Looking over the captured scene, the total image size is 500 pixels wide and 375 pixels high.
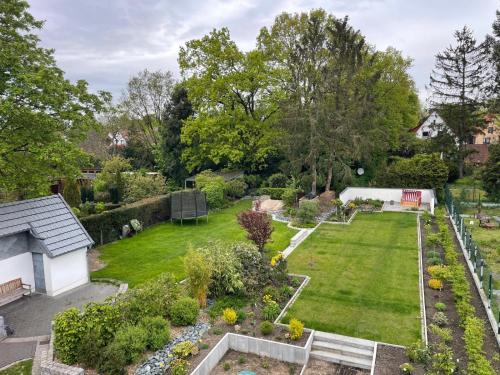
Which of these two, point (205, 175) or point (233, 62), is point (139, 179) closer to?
point (205, 175)

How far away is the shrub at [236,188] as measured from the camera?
3002 centimetres

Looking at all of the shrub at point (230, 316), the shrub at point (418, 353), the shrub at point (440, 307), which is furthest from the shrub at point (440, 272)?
the shrub at point (230, 316)

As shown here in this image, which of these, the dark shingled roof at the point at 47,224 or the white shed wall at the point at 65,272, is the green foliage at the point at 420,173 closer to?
the dark shingled roof at the point at 47,224

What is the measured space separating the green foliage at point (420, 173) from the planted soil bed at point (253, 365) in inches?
907

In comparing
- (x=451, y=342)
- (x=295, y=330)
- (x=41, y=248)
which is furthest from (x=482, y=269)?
(x=41, y=248)

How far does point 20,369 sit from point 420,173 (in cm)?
2750

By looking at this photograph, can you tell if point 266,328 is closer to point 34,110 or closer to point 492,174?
point 34,110

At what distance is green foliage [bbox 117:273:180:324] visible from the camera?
966cm

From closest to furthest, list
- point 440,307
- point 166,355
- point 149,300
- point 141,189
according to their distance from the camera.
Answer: point 166,355 < point 149,300 < point 440,307 < point 141,189

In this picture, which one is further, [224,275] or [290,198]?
[290,198]

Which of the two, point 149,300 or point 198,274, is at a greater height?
point 198,274

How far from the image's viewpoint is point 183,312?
10.2m

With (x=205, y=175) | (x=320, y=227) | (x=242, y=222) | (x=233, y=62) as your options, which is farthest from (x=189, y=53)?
(x=242, y=222)

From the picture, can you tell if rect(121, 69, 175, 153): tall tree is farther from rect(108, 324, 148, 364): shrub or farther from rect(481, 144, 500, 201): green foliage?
rect(108, 324, 148, 364): shrub
